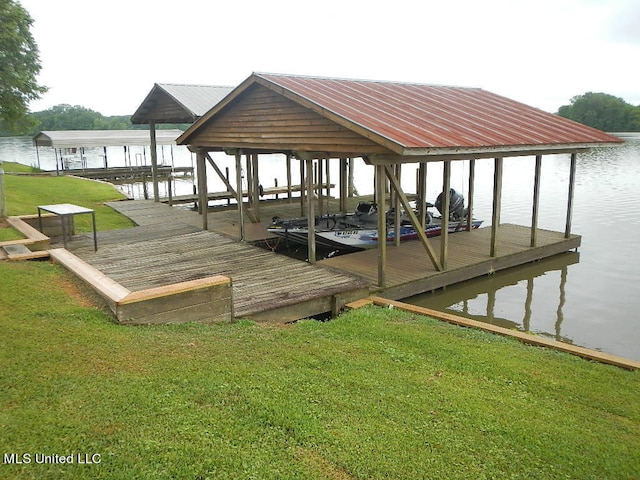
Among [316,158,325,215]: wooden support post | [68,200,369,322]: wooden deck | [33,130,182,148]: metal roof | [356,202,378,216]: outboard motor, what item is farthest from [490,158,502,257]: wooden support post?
[33,130,182,148]: metal roof

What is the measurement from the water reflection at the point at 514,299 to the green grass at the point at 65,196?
9.71m

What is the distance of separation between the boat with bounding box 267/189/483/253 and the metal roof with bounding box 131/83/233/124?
4.93 metres

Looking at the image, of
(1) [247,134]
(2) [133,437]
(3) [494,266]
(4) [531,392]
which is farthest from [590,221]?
(2) [133,437]

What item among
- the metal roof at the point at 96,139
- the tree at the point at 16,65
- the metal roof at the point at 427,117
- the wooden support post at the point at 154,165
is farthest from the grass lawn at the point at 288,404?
the metal roof at the point at 96,139

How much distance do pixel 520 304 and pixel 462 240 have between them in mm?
3411

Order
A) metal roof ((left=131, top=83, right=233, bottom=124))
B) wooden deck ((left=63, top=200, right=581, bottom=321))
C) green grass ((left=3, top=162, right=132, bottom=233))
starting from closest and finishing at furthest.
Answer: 1. wooden deck ((left=63, top=200, right=581, bottom=321))
2. green grass ((left=3, top=162, right=132, bottom=233))
3. metal roof ((left=131, top=83, right=233, bottom=124))

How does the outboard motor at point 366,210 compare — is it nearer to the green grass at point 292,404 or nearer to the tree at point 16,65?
the green grass at point 292,404

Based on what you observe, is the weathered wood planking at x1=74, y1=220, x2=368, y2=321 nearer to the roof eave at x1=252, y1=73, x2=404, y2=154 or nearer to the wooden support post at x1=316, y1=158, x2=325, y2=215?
the roof eave at x1=252, y1=73, x2=404, y2=154

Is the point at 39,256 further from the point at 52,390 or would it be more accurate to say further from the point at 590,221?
the point at 590,221

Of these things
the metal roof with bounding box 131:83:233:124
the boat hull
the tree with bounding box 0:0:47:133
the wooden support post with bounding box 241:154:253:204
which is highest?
the tree with bounding box 0:0:47:133

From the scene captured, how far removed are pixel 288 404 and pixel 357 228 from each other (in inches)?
419

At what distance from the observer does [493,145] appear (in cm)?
1027

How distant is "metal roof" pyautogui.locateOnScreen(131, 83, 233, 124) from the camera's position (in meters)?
17.3

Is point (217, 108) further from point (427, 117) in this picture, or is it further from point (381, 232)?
point (381, 232)
